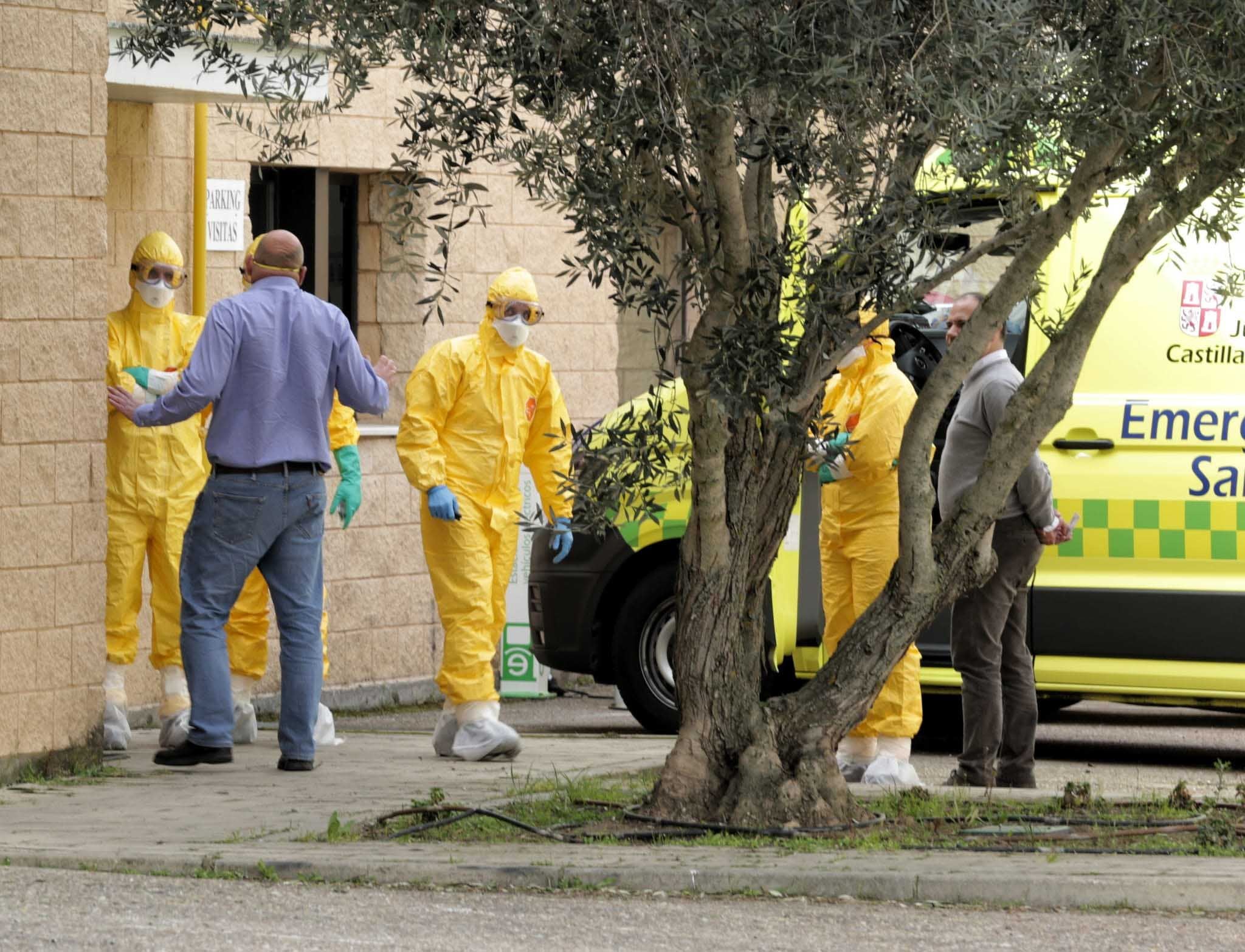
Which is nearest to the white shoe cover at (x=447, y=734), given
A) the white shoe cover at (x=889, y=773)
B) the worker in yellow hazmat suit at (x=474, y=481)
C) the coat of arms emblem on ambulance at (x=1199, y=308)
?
the worker in yellow hazmat suit at (x=474, y=481)

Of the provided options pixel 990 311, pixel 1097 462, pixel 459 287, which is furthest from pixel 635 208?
pixel 459 287

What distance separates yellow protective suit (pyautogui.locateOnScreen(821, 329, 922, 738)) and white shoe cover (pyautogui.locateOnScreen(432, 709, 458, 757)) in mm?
1575

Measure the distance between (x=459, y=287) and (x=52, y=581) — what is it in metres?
4.41

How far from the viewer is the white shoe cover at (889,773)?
8562 millimetres

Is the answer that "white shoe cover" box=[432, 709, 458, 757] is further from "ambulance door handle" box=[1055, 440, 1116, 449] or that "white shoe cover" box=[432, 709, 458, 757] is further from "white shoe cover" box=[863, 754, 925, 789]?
"ambulance door handle" box=[1055, 440, 1116, 449]

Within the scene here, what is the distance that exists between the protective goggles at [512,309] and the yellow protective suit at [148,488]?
130cm

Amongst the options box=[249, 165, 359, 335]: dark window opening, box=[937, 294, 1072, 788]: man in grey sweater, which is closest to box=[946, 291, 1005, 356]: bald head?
box=[937, 294, 1072, 788]: man in grey sweater

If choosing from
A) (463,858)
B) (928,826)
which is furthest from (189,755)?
(928,826)

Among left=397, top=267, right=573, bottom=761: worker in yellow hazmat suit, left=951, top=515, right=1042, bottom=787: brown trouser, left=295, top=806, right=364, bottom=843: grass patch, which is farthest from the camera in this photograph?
left=397, top=267, right=573, bottom=761: worker in yellow hazmat suit

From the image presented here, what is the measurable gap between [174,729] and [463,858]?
122 inches

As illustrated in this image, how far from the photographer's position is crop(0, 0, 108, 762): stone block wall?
26.6 ft

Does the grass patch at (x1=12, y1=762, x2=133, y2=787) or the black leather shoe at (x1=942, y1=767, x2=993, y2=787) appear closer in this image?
the grass patch at (x1=12, y1=762, x2=133, y2=787)

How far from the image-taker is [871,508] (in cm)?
865

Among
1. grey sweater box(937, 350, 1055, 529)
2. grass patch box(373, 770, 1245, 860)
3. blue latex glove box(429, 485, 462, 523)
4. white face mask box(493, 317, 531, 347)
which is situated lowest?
grass patch box(373, 770, 1245, 860)
